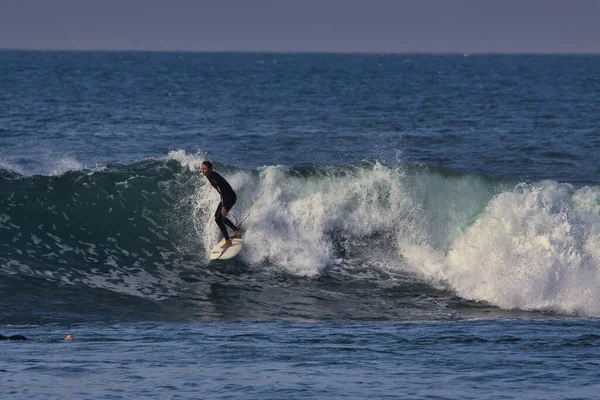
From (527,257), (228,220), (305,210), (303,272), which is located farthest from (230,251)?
(527,257)

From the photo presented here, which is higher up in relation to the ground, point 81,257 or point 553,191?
point 553,191

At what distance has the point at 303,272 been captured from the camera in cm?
1848

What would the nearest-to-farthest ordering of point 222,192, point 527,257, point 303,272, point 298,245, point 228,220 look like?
point 527,257, point 222,192, point 228,220, point 303,272, point 298,245

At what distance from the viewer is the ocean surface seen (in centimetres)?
1079

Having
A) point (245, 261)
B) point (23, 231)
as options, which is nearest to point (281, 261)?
point (245, 261)

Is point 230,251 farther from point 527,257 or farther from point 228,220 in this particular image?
point 527,257

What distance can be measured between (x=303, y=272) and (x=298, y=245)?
2.73 feet

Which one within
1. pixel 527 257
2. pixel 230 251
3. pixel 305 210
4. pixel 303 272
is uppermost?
pixel 305 210

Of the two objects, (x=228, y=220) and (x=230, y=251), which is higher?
(x=228, y=220)

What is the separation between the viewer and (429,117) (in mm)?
44781

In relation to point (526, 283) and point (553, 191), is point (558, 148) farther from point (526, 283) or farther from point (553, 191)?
point (526, 283)

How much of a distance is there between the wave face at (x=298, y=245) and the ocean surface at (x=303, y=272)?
45mm

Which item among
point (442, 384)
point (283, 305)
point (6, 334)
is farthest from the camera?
point (283, 305)

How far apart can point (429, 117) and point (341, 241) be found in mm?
25818
